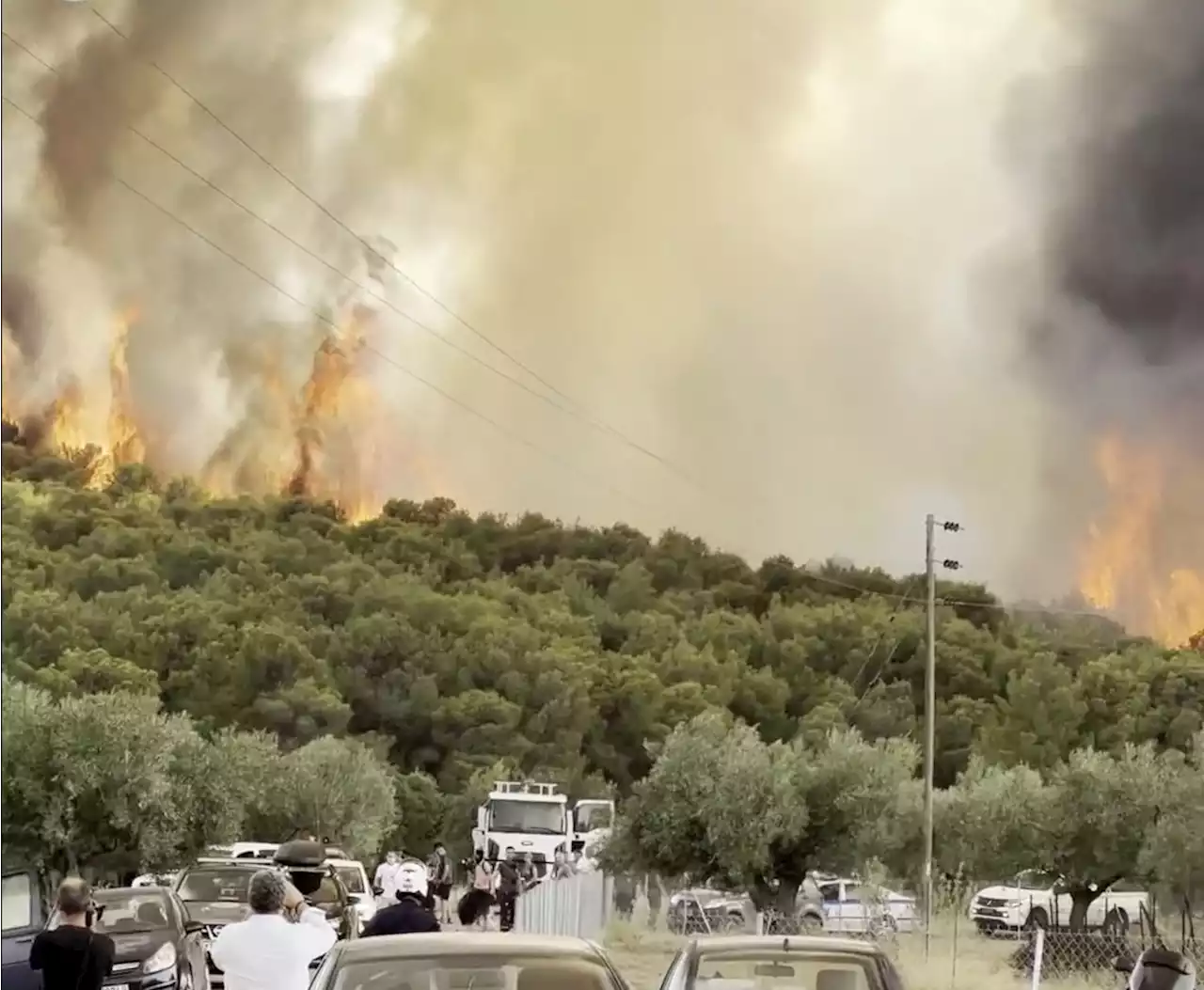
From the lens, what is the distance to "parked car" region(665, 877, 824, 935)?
8.89 meters

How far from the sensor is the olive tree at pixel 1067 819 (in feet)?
28.4

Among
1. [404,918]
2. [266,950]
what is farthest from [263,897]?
[404,918]

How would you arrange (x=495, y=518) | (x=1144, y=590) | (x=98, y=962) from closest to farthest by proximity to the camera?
(x=98, y=962), (x=1144, y=590), (x=495, y=518)

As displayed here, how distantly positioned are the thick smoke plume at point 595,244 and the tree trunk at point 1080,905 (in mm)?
1646

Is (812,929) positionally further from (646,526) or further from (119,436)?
(119,436)

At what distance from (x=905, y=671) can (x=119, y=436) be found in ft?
15.7

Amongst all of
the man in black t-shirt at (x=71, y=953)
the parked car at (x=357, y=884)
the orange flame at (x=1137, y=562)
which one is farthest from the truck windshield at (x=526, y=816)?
the man in black t-shirt at (x=71, y=953)

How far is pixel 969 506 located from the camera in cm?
905

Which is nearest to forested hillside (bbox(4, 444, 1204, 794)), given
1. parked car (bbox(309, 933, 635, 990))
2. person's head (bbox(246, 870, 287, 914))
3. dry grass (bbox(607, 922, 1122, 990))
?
dry grass (bbox(607, 922, 1122, 990))

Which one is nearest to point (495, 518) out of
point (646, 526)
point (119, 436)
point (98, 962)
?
point (646, 526)

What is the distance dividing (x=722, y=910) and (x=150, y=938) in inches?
119

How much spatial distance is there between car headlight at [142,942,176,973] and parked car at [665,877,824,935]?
2.60 m

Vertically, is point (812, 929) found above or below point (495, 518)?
below

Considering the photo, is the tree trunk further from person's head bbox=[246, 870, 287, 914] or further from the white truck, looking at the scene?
person's head bbox=[246, 870, 287, 914]
